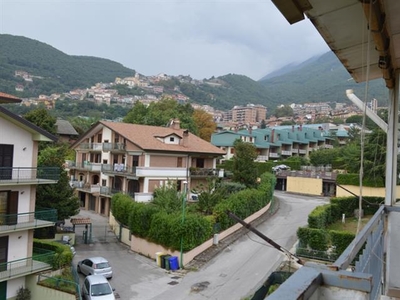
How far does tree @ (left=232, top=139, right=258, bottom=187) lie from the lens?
98.4 feet

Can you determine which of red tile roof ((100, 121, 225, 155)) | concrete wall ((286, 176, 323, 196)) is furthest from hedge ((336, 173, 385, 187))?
red tile roof ((100, 121, 225, 155))

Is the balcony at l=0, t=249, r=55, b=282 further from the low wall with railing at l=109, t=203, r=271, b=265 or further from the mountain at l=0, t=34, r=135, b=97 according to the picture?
the mountain at l=0, t=34, r=135, b=97

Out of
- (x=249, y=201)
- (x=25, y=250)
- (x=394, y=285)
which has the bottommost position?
(x=25, y=250)

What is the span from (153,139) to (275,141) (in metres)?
33.0

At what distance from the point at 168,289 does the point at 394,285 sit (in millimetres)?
13859

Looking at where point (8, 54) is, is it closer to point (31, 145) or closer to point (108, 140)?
point (108, 140)

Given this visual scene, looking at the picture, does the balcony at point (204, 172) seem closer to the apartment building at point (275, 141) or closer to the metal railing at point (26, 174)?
the metal railing at point (26, 174)

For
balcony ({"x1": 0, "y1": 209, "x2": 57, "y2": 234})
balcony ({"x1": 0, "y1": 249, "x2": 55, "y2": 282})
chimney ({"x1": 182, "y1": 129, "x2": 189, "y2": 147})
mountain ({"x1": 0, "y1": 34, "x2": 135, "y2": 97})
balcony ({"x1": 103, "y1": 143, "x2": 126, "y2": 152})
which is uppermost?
mountain ({"x1": 0, "y1": 34, "x2": 135, "y2": 97})

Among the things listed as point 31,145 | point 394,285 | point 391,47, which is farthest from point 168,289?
point 391,47

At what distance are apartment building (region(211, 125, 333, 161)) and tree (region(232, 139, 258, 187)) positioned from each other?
2182 cm

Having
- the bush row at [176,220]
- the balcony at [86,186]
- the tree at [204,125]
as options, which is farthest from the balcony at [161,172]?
the tree at [204,125]

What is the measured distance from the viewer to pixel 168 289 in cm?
1622

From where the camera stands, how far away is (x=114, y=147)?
3095 cm

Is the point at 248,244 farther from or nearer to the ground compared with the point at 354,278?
nearer to the ground
